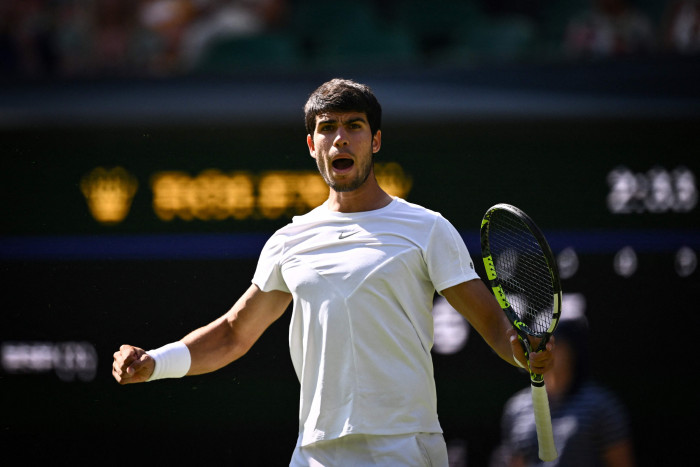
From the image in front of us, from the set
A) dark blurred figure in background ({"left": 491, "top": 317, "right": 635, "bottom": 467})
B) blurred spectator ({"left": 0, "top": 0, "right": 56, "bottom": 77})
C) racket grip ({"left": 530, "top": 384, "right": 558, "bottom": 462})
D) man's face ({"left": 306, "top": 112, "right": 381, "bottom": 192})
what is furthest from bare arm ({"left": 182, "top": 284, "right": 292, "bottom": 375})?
blurred spectator ({"left": 0, "top": 0, "right": 56, "bottom": 77})

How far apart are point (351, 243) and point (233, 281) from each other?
2353 mm

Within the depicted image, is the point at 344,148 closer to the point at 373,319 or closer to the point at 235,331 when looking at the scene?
the point at 373,319

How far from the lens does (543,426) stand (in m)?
3.10

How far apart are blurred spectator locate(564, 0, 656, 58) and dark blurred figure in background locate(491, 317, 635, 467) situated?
2.00 m

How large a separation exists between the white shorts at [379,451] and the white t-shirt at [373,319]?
3 centimetres

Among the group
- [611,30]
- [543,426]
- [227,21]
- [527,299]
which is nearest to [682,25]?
[611,30]

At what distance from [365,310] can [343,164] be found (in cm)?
46

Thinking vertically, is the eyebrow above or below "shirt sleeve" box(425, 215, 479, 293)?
above

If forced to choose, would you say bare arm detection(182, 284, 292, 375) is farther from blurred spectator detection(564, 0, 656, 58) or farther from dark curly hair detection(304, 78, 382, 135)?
blurred spectator detection(564, 0, 656, 58)

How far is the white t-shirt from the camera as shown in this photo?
316cm

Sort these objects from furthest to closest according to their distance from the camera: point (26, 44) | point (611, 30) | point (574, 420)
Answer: point (26, 44), point (611, 30), point (574, 420)

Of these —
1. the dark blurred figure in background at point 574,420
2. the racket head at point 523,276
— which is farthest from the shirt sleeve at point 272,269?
the dark blurred figure in background at point 574,420

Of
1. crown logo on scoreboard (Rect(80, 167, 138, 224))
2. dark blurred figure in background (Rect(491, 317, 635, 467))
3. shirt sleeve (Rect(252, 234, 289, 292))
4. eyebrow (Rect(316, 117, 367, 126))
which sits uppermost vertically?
eyebrow (Rect(316, 117, 367, 126))

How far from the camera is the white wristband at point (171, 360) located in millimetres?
3373
